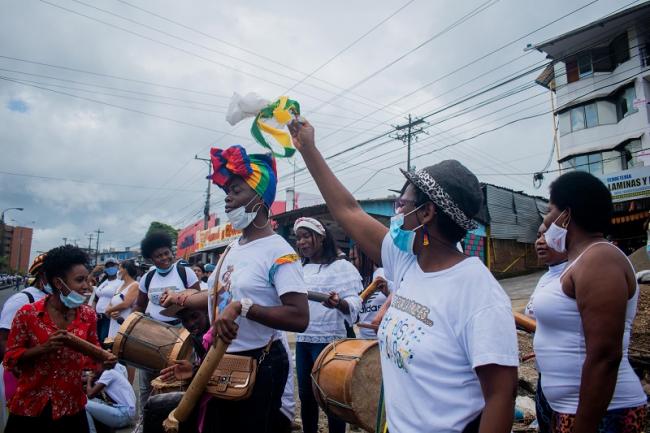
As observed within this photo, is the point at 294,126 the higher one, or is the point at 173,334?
the point at 294,126

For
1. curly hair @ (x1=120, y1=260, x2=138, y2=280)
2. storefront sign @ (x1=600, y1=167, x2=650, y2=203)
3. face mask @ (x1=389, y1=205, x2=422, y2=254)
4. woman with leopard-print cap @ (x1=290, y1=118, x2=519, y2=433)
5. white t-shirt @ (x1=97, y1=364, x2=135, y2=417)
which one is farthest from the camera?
storefront sign @ (x1=600, y1=167, x2=650, y2=203)

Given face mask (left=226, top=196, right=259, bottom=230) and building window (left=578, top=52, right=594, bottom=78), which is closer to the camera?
face mask (left=226, top=196, right=259, bottom=230)

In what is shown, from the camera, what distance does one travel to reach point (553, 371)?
6.95 ft

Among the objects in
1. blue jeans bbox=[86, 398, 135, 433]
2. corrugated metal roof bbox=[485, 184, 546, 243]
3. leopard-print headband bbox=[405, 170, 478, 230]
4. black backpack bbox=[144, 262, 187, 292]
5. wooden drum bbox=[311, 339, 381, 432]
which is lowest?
blue jeans bbox=[86, 398, 135, 433]

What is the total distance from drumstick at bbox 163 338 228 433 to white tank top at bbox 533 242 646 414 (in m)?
1.64

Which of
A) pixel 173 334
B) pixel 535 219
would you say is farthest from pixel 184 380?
pixel 535 219

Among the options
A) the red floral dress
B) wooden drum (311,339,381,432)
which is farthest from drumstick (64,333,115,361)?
wooden drum (311,339,381,432)

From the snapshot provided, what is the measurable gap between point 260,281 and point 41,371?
178 cm

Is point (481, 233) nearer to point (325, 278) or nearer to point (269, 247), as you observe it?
point (325, 278)

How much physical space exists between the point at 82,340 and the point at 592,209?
3.30 metres

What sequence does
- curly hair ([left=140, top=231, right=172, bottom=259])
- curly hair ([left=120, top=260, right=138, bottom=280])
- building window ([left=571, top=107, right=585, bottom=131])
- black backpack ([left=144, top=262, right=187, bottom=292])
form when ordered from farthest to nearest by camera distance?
building window ([left=571, top=107, right=585, bottom=131]) → curly hair ([left=120, top=260, right=138, bottom=280]) → curly hair ([left=140, top=231, right=172, bottom=259]) → black backpack ([left=144, top=262, right=187, bottom=292])

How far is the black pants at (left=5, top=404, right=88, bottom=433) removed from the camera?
281 cm

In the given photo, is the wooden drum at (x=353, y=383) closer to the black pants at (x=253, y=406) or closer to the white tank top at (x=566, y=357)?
the black pants at (x=253, y=406)

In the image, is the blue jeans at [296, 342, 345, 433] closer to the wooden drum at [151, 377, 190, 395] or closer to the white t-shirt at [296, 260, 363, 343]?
the white t-shirt at [296, 260, 363, 343]
